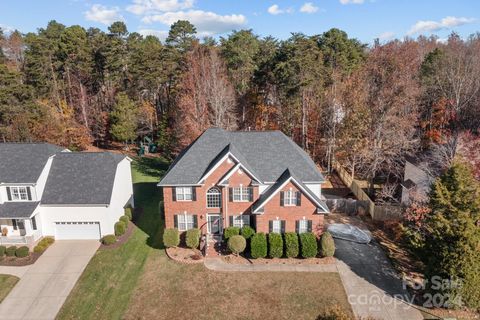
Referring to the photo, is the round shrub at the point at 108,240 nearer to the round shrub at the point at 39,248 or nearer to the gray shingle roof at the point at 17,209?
the round shrub at the point at 39,248

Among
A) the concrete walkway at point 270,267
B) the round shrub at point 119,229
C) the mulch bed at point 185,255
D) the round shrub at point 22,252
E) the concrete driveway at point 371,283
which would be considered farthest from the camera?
the round shrub at point 119,229

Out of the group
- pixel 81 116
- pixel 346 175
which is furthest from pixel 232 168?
pixel 81 116

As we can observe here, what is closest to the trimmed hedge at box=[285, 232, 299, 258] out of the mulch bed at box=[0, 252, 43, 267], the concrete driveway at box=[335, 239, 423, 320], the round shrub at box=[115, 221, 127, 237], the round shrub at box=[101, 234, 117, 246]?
the concrete driveway at box=[335, 239, 423, 320]

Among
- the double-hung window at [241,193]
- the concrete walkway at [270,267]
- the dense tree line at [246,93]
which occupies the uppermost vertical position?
the dense tree line at [246,93]

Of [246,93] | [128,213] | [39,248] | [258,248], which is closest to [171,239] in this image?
[258,248]

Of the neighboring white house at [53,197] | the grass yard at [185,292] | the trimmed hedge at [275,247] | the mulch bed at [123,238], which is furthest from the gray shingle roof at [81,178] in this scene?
the trimmed hedge at [275,247]

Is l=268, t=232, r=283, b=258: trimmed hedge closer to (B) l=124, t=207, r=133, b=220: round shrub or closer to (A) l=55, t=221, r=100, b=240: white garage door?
(B) l=124, t=207, r=133, b=220: round shrub

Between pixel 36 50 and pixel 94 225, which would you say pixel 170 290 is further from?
pixel 36 50
